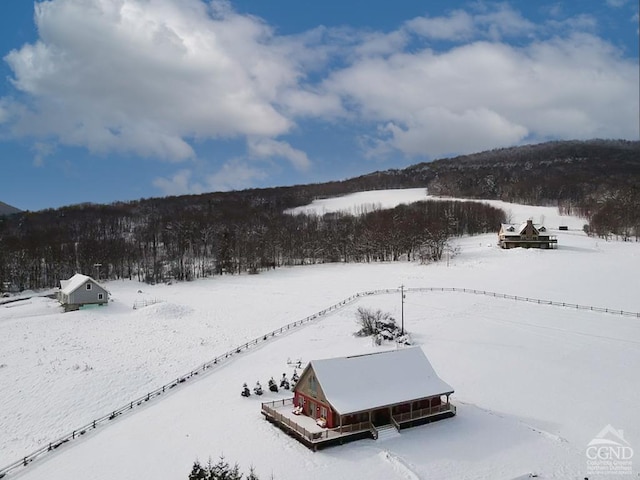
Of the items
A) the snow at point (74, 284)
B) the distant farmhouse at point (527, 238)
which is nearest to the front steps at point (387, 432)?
the snow at point (74, 284)

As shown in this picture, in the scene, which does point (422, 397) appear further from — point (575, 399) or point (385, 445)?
point (575, 399)

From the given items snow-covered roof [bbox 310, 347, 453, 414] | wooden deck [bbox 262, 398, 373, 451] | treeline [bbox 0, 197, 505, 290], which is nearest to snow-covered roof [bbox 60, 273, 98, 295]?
treeline [bbox 0, 197, 505, 290]

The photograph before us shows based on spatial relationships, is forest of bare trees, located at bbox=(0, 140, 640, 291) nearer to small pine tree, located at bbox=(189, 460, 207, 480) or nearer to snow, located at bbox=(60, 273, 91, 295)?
snow, located at bbox=(60, 273, 91, 295)

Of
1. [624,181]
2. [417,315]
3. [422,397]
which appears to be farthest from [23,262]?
[624,181]

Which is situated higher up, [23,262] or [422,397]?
[23,262]

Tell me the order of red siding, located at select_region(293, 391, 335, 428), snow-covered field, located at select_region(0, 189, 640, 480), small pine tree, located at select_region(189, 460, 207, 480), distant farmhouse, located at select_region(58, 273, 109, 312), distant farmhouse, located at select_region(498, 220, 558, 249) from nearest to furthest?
1. small pine tree, located at select_region(189, 460, 207, 480)
2. snow-covered field, located at select_region(0, 189, 640, 480)
3. red siding, located at select_region(293, 391, 335, 428)
4. distant farmhouse, located at select_region(58, 273, 109, 312)
5. distant farmhouse, located at select_region(498, 220, 558, 249)

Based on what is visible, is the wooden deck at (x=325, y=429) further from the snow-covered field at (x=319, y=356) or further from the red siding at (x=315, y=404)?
the snow-covered field at (x=319, y=356)
